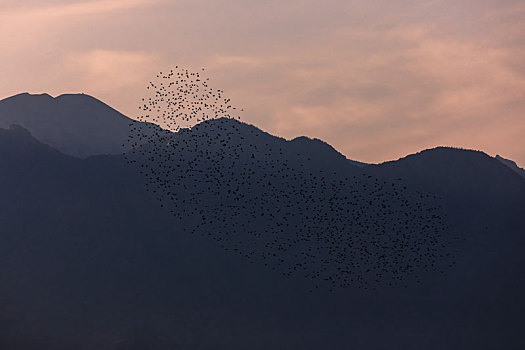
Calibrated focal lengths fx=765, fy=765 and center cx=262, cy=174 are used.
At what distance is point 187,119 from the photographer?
72375 millimetres

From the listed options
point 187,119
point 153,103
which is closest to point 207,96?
point 153,103

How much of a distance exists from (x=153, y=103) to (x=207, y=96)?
4.35 meters

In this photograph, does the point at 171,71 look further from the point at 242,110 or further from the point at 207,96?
the point at 242,110

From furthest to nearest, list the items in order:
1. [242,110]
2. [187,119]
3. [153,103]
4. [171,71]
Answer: [187,119], [242,110], [153,103], [171,71]

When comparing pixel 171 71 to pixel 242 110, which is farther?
pixel 242 110

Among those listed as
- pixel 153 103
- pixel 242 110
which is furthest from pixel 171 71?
pixel 242 110

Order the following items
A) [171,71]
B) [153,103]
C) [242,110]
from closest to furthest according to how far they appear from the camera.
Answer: [171,71]
[153,103]
[242,110]

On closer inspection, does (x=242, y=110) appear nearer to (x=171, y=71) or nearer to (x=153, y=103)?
(x=153, y=103)

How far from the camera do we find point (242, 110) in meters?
67.3

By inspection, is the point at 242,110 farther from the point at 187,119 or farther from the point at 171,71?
the point at 171,71

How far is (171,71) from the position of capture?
178ft

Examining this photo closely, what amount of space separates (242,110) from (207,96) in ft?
21.4

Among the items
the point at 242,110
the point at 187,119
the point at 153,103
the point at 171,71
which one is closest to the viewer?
the point at 171,71

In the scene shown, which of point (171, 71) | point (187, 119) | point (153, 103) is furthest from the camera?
point (187, 119)
